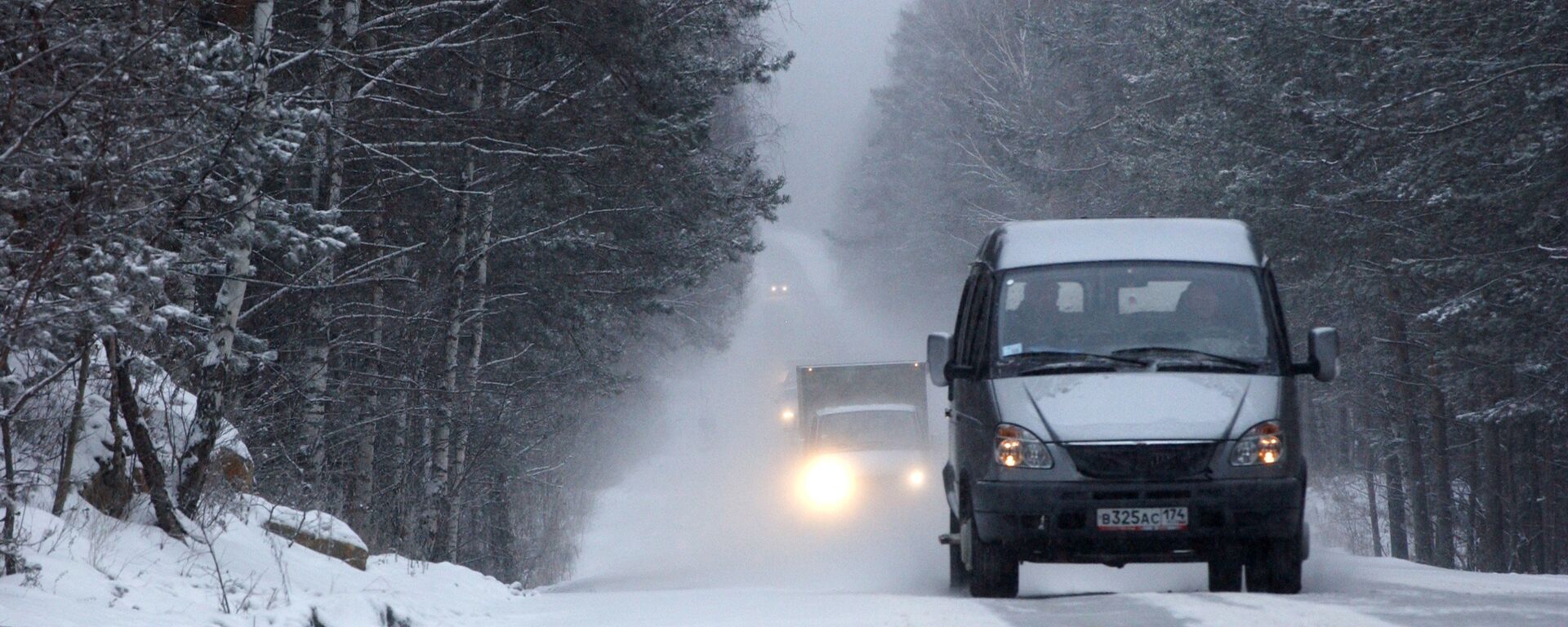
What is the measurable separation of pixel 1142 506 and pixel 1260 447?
28.4 inches

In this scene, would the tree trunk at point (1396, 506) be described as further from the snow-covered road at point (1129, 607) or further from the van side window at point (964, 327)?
the van side window at point (964, 327)

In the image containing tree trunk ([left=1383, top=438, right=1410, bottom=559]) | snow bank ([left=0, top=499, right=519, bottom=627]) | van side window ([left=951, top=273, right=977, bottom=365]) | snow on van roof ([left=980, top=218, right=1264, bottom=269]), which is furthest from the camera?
tree trunk ([left=1383, top=438, right=1410, bottom=559])

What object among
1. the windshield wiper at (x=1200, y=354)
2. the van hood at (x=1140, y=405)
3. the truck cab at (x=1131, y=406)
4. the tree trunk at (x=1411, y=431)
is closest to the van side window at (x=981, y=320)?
the truck cab at (x=1131, y=406)

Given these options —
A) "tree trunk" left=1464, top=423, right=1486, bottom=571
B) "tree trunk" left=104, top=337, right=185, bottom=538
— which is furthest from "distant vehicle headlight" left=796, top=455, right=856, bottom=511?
"tree trunk" left=104, top=337, right=185, bottom=538

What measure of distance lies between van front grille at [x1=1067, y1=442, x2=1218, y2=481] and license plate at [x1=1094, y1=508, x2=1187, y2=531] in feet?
0.57

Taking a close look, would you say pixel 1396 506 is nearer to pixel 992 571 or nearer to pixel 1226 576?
pixel 1226 576

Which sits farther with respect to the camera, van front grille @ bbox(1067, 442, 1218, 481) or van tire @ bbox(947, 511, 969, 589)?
van tire @ bbox(947, 511, 969, 589)

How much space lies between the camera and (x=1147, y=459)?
7871mm

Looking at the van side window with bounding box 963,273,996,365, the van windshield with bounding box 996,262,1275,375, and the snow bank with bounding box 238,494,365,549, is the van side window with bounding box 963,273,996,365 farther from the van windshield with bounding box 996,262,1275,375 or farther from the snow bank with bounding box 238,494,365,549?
the snow bank with bounding box 238,494,365,549

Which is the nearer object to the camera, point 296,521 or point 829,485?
point 296,521

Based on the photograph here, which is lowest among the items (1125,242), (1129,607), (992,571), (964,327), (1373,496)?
(1129,607)

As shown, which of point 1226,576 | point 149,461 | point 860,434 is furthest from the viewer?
point 860,434

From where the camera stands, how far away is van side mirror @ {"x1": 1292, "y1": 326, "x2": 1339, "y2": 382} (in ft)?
28.0

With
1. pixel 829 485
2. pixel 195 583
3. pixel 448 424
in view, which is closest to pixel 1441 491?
pixel 829 485
